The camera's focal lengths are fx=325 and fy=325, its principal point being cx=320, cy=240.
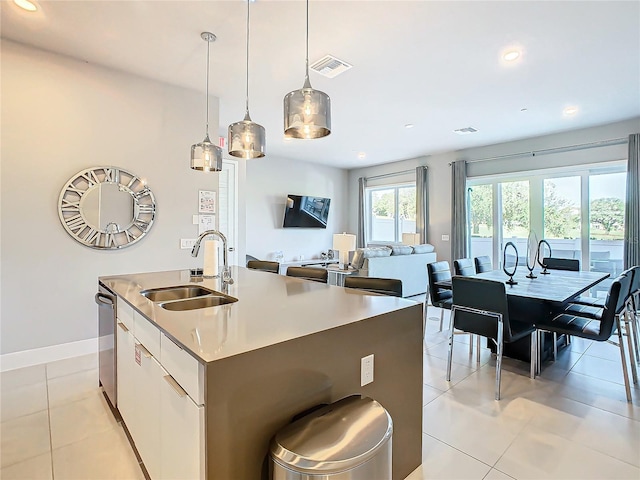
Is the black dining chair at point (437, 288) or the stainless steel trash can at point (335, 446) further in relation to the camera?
the black dining chair at point (437, 288)

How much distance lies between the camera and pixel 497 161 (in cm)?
600

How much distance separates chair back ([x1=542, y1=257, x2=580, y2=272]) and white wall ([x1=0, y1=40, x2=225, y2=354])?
15.8ft

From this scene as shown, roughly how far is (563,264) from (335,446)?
447 centimetres

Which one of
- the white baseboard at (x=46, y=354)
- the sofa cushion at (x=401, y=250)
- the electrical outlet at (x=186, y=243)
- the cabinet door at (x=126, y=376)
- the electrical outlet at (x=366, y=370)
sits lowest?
the white baseboard at (x=46, y=354)

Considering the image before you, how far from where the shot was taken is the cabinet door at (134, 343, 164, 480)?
4.57ft

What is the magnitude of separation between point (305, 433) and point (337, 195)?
7.64 metres

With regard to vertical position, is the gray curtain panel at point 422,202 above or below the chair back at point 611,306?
above

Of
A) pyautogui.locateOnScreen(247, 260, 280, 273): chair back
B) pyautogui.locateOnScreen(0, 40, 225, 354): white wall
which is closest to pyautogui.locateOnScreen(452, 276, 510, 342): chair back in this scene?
pyautogui.locateOnScreen(247, 260, 280, 273): chair back

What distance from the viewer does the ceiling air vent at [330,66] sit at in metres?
3.13

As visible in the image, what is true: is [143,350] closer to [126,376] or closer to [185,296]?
[126,376]

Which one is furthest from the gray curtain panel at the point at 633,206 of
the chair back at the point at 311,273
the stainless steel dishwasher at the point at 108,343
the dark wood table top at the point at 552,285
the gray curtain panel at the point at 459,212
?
the stainless steel dishwasher at the point at 108,343

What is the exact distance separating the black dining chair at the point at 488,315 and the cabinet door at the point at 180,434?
7.12ft

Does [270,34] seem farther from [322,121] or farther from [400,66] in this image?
[322,121]

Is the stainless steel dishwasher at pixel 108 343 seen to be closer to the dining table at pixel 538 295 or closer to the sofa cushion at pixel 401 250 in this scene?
the dining table at pixel 538 295
